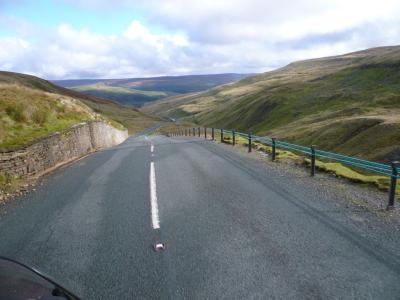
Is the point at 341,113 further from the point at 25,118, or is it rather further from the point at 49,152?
the point at 49,152

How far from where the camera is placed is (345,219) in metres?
8.39

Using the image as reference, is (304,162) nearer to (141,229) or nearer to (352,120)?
(141,229)

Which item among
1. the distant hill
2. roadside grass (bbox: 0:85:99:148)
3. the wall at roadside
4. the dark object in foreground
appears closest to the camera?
the dark object in foreground

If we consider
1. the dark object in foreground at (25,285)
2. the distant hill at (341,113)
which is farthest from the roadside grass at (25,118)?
the distant hill at (341,113)

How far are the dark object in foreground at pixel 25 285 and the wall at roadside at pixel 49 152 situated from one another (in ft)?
34.5

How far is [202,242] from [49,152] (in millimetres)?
11676

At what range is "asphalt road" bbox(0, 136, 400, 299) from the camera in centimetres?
550

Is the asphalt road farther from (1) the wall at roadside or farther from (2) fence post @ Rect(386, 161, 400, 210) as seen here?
(1) the wall at roadside

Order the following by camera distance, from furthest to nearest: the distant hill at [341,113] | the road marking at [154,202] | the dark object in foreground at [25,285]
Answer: the distant hill at [341,113] → the road marking at [154,202] → the dark object in foreground at [25,285]

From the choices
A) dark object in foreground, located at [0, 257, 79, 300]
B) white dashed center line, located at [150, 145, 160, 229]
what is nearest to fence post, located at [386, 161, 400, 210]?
white dashed center line, located at [150, 145, 160, 229]

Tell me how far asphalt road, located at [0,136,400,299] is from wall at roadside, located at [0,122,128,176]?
73.0 inches

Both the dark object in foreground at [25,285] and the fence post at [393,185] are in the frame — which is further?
the fence post at [393,185]

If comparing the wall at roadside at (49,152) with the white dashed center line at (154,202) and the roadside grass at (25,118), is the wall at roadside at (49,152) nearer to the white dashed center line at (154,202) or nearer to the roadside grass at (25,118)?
the roadside grass at (25,118)

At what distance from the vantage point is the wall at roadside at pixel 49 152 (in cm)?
1337
